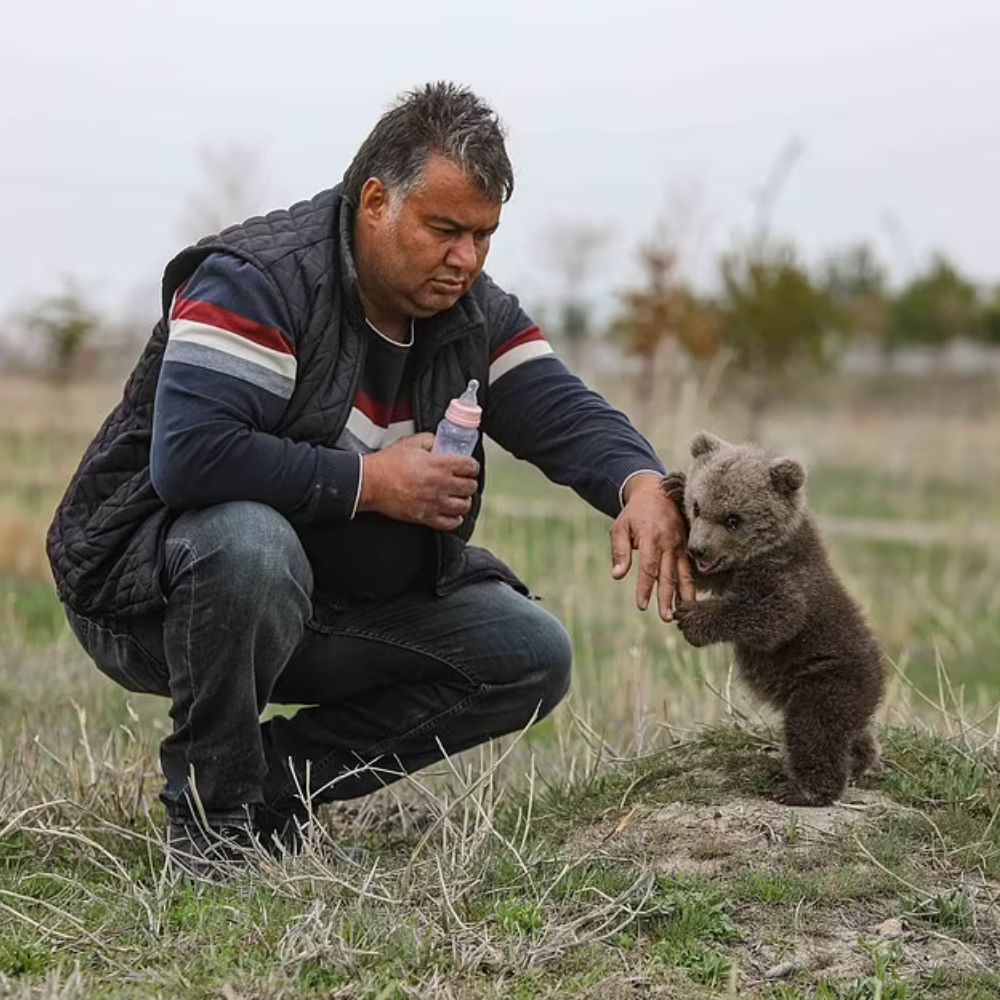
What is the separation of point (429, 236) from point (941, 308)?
35.3 m

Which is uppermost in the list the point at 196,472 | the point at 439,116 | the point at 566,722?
the point at 439,116

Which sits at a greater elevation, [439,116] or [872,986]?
[439,116]

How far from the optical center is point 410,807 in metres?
5.52

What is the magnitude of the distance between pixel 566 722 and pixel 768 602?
8.98ft

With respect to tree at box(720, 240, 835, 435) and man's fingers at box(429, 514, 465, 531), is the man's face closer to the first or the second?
man's fingers at box(429, 514, 465, 531)

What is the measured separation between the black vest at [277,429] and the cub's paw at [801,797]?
5.12 ft

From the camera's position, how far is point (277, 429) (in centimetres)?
465

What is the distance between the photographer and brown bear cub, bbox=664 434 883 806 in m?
4.57

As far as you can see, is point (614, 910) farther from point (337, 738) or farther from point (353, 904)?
point (337, 738)

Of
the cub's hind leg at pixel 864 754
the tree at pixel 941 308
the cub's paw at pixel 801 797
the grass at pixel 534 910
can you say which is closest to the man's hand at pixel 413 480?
the grass at pixel 534 910

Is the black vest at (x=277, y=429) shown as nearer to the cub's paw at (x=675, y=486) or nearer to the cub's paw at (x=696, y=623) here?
the cub's paw at (x=675, y=486)

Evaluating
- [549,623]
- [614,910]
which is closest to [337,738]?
[549,623]

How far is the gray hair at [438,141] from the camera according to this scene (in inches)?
180

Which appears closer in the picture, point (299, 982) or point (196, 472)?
point (299, 982)
